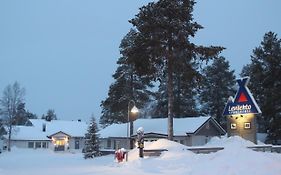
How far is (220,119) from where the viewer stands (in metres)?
66.9

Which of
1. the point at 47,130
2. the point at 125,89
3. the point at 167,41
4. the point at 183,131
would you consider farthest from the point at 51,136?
the point at 167,41

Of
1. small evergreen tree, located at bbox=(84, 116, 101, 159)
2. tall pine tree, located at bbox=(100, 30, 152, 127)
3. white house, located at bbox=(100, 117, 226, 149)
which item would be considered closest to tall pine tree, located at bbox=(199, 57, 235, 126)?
white house, located at bbox=(100, 117, 226, 149)

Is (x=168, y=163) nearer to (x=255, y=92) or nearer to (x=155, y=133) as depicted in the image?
(x=155, y=133)

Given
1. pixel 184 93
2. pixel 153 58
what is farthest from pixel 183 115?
pixel 153 58

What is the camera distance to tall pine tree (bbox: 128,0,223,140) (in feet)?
118

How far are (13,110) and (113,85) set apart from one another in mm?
29368

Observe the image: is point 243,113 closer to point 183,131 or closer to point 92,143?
point 183,131

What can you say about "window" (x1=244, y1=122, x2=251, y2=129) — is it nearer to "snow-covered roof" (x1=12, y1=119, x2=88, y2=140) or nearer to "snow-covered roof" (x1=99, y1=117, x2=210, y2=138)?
"snow-covered roof" (x1=99, y1=117, x2=210, y2=138)

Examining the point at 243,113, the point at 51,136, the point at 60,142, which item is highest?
the point at 243,113

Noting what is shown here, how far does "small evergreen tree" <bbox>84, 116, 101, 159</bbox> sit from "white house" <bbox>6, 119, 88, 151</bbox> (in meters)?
31.5

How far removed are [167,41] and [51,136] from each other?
150 feet

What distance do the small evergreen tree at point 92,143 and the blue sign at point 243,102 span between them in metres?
15.4

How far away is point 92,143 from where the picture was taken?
45594 mm

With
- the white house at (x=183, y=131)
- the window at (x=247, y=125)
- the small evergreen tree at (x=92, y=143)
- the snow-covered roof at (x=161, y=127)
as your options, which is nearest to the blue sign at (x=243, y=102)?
the window at (x=247, y=125)
